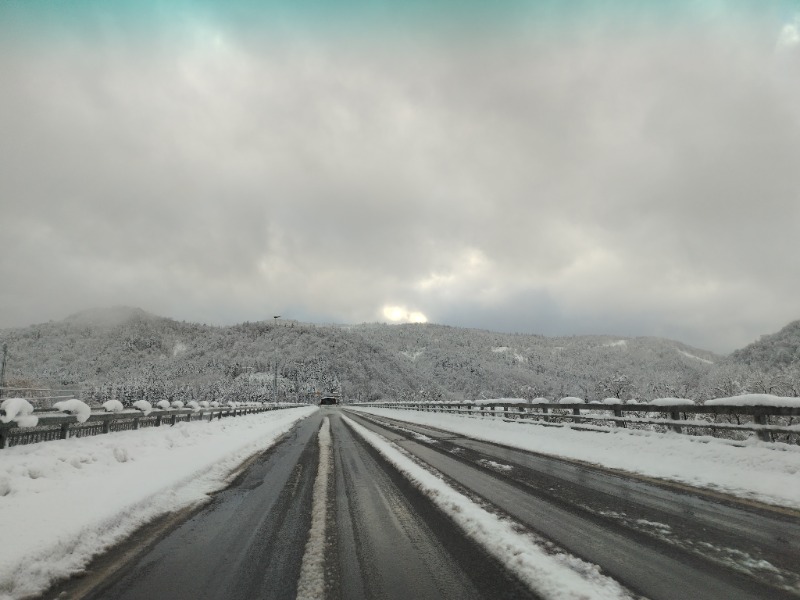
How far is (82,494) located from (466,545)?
5212 mm

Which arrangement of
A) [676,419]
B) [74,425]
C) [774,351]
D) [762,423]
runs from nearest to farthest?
[762,423]
[676,419]
[74,425]
[774,351]

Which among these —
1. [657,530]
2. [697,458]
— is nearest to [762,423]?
[697,458]

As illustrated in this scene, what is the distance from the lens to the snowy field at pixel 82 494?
372 centimetres

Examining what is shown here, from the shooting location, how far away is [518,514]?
5125 millimetres

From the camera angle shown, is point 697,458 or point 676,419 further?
point 676,419

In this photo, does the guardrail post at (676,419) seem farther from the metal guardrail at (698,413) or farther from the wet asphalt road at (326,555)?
the wet asphalt road at (326,555)

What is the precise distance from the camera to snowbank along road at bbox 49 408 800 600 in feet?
10.5

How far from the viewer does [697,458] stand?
8.48 metres

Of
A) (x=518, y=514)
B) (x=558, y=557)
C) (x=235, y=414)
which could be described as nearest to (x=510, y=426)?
(x=518, y=514)

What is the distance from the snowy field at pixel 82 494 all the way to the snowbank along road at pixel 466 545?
39cm

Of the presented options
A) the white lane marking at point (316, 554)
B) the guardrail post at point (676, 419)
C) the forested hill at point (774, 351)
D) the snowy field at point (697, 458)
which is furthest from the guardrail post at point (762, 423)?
the forested hill at point (774, 351)

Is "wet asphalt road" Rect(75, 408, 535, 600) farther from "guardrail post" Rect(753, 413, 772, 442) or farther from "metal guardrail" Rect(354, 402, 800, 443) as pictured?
"guardrail post" Rect(753, 413, 772, 442)

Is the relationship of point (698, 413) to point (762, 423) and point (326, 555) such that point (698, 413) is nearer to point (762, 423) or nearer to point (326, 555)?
point (762, 423)

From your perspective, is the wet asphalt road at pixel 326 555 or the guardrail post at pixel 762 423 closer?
the wet asphalt road at pixel 326 555
